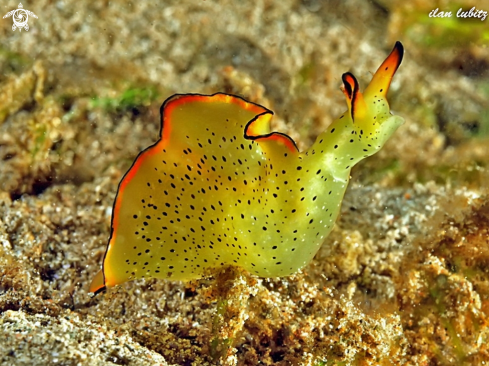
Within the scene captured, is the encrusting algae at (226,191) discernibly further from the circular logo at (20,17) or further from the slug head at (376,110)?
the circular logo at (20,17)

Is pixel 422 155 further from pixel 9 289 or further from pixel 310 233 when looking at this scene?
pixel 9 289

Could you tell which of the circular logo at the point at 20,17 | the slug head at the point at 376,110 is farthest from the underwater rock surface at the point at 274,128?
the slug head at the point at 376,110

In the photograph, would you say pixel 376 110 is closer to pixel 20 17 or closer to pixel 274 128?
Answer: pixel 274 128

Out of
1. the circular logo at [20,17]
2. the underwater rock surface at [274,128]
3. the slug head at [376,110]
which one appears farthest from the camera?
the circular logo at [20,17]

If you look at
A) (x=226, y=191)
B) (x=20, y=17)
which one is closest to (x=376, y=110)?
(x=226, y=191)

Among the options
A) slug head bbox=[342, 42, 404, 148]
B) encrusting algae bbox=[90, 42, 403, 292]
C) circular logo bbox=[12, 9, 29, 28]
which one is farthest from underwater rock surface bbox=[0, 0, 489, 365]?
slug head bbox=[342, 42, 404, 148]

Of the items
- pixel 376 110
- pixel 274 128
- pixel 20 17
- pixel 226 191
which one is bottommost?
pixel 226 191

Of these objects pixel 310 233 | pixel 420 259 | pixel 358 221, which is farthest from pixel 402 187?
pixel 310 233

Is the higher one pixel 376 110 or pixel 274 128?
pixel 274 128

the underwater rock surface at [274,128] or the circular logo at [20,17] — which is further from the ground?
the circular logo at [20,17]
